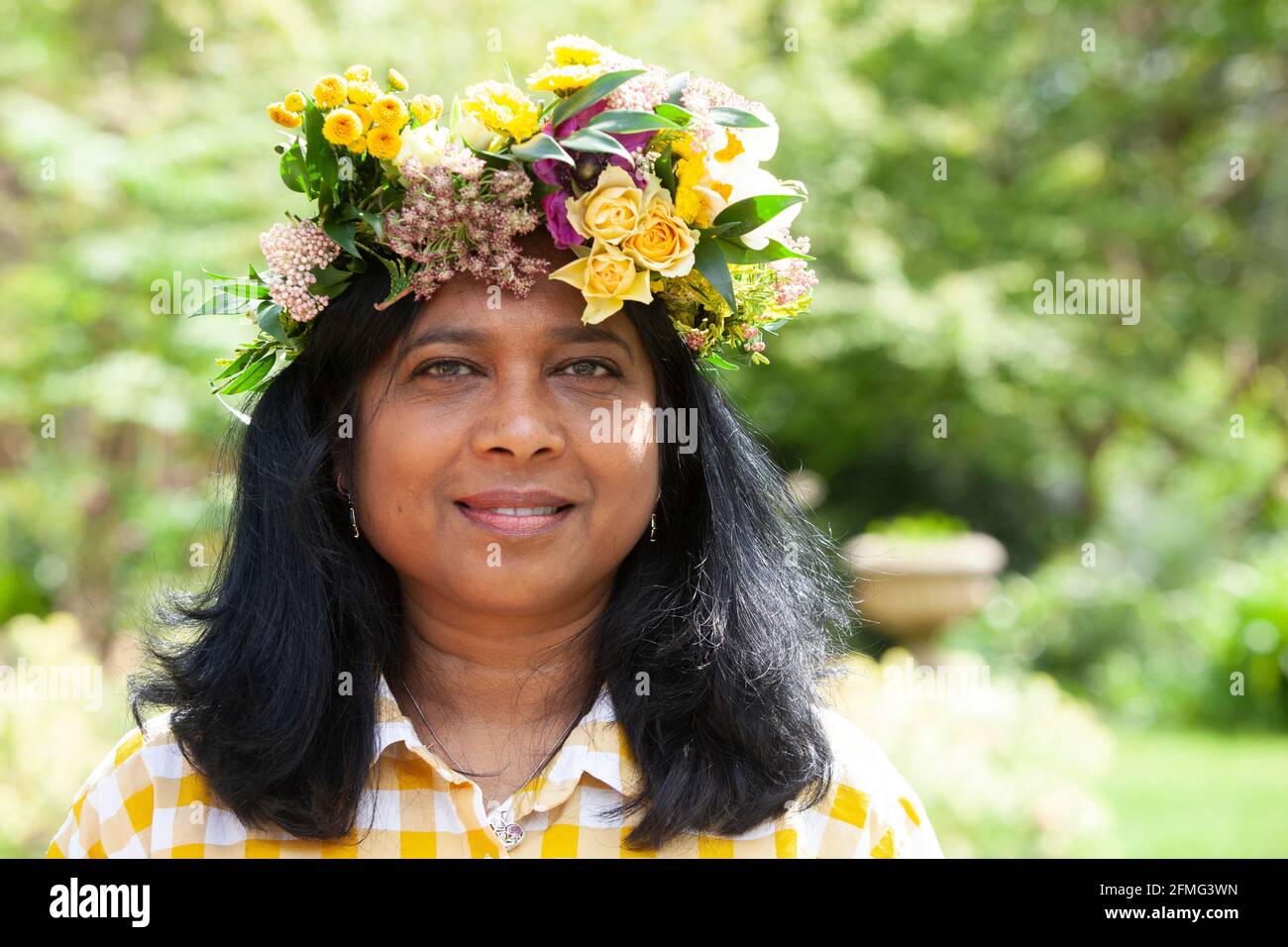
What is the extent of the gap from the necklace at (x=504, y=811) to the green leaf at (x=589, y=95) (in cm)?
98

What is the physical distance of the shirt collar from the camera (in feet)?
6.96

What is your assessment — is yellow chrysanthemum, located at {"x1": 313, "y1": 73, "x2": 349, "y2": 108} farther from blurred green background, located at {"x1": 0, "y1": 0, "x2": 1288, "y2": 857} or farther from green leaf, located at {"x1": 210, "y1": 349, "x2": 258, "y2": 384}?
blurred green background, located at {"x1": 0, "y1": 0, "x2": 1288, "y2": 857}

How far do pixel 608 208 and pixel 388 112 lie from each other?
1.21 ft

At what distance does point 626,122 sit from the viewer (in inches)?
83.2

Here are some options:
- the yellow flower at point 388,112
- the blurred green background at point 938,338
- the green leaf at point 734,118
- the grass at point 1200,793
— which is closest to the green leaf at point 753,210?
the green leaf at point 734,118

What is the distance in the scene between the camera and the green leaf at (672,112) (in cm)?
218

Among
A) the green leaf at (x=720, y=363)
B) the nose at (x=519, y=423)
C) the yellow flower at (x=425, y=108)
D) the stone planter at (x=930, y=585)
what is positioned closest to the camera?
the nose at (x=519, y=423)

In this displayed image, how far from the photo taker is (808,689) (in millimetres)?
2342

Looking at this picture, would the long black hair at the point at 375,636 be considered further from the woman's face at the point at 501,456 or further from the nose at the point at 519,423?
the nose at the point at 519,423

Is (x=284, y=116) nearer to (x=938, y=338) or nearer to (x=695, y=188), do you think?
(x=695, y=188)

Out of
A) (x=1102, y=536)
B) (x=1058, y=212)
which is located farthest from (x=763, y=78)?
(x=1102, y=536)

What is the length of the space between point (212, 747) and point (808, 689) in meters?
0.99

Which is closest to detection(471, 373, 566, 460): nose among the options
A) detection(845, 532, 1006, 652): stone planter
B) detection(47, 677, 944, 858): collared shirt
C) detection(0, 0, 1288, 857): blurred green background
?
detection(47, 677, 944, 858): collared shirt
